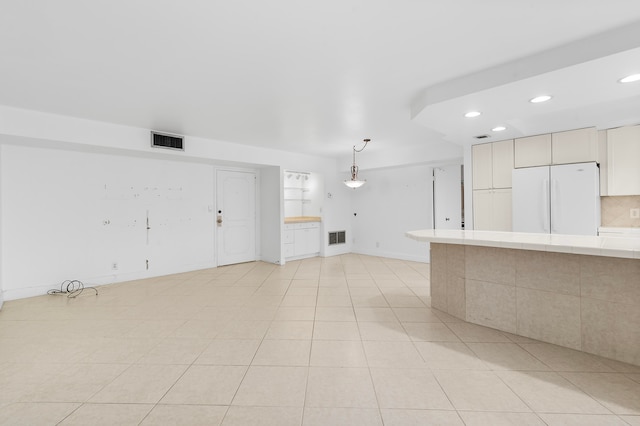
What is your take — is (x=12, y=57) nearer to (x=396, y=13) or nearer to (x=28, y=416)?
(x=28, y=416)

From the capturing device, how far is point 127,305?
11.9 feet

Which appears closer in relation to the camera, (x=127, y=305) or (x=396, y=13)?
(x=396, y=13)

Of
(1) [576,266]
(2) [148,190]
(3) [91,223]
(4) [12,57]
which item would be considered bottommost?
(1) [576,266]

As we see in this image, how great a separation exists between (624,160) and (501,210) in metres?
1.48

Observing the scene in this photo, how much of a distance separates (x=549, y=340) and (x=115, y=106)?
5.22 metres

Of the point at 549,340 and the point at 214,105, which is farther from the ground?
the point at 214,105

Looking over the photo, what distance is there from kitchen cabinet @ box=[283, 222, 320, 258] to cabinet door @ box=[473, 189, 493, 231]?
3681 millimetres

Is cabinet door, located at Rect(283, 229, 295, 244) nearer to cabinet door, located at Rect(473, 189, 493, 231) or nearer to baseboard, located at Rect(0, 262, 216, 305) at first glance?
baseboard, located at Rect(0, 262, 216, 305)

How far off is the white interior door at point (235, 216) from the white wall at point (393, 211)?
280 cm

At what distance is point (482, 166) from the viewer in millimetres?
4551

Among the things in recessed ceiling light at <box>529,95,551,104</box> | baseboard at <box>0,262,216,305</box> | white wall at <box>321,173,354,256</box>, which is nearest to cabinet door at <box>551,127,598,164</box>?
recessed ceiling light at <box>529,95,551,104</box>

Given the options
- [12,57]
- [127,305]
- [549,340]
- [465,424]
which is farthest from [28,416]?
[549,340]

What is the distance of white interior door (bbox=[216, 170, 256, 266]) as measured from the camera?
6043 mm

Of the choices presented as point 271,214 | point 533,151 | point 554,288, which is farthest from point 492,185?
point 271,214
